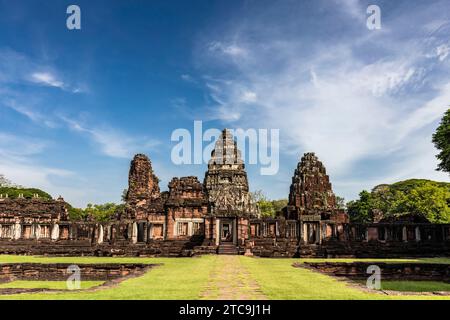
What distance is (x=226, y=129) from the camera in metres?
62.2

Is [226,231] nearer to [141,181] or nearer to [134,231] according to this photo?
[134,231]

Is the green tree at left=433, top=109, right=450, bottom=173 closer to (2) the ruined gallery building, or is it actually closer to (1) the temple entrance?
(2) the ruined gallery building

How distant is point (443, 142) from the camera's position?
32844 millimetres

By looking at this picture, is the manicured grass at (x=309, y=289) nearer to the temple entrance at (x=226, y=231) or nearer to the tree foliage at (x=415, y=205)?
the temple entrance at (x=226, y=231)

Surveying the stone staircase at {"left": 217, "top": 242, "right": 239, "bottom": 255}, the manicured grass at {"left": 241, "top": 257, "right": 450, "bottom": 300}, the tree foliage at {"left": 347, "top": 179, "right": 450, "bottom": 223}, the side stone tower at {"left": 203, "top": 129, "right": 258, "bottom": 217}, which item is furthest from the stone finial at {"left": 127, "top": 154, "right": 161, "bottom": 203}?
the manicured grass at {"left": 241, "top": 257, "right": 450, "bottom": 300}

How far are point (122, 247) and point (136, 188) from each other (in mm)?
24280

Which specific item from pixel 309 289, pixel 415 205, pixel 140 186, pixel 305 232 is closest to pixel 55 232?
pixel 140 186

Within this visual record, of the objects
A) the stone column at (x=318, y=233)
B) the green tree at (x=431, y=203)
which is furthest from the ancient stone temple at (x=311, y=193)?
the green tree at (x=431, y=203)

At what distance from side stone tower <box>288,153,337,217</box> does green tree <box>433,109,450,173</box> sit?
557 inches

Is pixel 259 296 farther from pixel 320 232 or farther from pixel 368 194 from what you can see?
pixel 368 194

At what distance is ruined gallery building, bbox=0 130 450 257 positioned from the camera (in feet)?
90.7

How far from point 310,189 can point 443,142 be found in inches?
668
